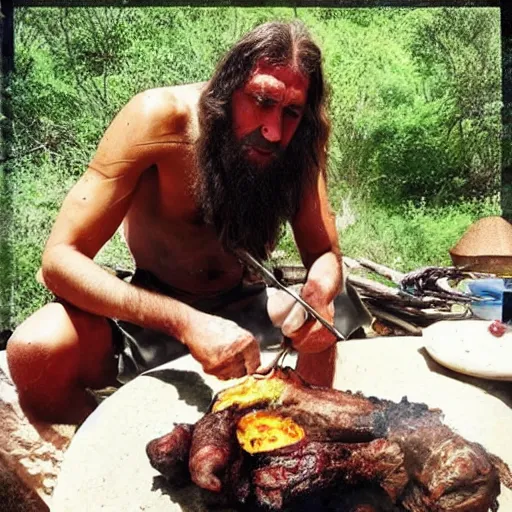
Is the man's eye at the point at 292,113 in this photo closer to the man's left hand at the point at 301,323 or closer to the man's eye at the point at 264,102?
the man's eye at the point at 264,102

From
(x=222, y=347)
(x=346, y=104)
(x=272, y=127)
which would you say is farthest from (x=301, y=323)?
(x=346, y=104)

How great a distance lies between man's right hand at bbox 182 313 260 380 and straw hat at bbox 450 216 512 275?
34.0 inches

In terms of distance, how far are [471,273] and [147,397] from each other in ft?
4.23

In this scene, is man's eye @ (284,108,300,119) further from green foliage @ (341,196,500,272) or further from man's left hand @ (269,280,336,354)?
man's left hand @ (269,280,336,354)

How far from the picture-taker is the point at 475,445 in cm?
264

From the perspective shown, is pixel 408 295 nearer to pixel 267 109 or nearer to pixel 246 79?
pixel 267 109

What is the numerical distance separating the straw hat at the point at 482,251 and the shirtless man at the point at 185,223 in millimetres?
520

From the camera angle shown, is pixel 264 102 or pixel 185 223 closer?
pixel 264 102

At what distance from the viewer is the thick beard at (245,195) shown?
259cm

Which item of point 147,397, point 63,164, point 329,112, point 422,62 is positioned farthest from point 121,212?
point 422,62

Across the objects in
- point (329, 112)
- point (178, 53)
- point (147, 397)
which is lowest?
point (147, 397)

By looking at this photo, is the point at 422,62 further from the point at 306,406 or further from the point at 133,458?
the point at 133,458

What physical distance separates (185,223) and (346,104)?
74 cm

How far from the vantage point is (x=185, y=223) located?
265cm
